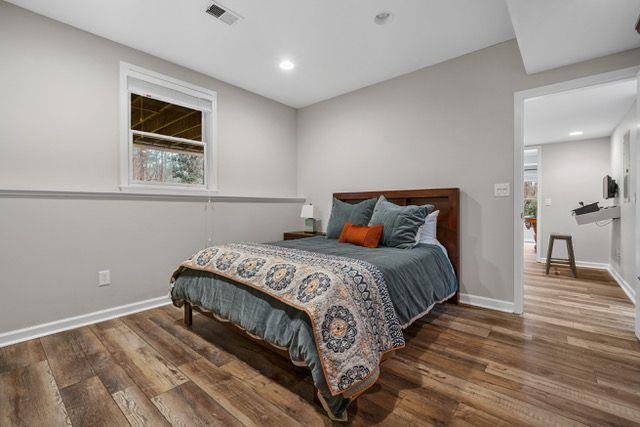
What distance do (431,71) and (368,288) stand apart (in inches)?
107

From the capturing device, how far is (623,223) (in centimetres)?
387

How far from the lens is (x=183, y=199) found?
127 inches

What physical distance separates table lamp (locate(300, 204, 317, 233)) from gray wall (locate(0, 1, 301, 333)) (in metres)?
1.41

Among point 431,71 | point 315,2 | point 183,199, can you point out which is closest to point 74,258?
point 183,199

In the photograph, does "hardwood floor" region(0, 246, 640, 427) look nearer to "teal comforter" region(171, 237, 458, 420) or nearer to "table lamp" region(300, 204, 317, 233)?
"teal comforter" region(171, 237, 458, 420)

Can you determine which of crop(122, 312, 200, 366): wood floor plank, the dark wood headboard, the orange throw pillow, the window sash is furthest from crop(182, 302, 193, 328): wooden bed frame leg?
the dark wood headboard

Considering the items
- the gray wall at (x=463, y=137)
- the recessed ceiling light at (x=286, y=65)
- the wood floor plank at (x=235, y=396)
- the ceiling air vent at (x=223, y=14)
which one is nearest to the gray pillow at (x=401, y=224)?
the gray wall at (x=463, y=137)

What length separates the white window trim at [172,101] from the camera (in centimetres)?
282

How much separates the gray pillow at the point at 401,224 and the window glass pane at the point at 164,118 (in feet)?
7.83

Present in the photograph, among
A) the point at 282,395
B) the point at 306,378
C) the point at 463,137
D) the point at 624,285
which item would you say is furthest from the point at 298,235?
the point at 624,285

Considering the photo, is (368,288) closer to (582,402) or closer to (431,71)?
(582,402)

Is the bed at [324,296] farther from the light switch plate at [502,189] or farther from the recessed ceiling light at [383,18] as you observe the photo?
the recessed ceiling light at [383,18]

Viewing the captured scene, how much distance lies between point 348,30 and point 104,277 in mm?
3119

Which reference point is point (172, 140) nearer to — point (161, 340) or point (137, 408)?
point (161, 340)
